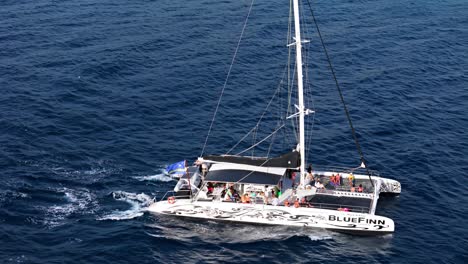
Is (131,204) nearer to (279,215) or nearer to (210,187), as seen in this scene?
(210,187)

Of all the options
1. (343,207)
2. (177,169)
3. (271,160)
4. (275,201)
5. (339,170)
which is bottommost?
(343,207)

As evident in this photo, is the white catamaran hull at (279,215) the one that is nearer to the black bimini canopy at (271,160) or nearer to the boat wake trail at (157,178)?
the black bimini canopy at (271,160)

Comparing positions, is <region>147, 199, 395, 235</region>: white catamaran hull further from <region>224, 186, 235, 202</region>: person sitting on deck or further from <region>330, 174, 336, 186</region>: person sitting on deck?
<region>330, 174, 336, 186</region>: person sitting on deck

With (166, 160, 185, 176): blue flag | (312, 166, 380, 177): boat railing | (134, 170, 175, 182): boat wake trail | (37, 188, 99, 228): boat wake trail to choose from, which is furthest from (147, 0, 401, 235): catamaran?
(37, 188, 99, 228): boat wake trail

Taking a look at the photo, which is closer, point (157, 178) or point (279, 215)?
point (279, 215)

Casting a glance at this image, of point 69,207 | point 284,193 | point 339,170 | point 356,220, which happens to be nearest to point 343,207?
point 356,220

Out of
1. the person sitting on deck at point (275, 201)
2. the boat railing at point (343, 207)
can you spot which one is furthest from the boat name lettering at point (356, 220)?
the person sitting on deck at point (275, 201)
